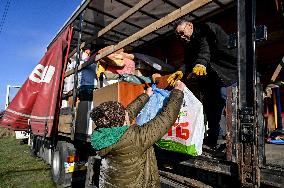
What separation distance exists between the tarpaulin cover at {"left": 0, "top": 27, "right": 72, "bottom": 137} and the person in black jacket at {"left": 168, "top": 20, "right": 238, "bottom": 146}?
108 inches

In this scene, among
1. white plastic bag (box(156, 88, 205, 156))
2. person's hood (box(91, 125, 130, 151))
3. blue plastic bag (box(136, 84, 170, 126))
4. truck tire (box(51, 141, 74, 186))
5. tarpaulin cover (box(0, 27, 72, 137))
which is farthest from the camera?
truck tire (box(51, 141, 74, 186))

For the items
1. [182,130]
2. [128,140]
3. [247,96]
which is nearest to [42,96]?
[128,140]

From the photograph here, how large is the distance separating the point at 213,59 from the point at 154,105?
1.26 metres

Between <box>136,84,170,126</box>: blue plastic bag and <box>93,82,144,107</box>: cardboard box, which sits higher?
<box>93,82,144,107</box>: cardboard box

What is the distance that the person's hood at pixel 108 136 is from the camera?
2.26 meters

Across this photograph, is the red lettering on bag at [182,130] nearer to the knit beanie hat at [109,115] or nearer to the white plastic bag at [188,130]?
the white plastic bag at [188,130]

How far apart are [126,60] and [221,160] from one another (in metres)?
3.35

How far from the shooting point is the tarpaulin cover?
5145 mm

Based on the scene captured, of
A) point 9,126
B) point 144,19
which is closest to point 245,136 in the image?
point 144,19

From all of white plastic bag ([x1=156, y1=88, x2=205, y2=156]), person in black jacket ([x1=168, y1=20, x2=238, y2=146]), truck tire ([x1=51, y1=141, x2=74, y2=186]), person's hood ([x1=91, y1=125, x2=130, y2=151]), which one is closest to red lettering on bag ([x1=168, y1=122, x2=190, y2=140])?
white plastic bag ([x1=156, y1=88, x2=205, y2=156])

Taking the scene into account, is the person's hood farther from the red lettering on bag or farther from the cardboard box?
the cardboard box

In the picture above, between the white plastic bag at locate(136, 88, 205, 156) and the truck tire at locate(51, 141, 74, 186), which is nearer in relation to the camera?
the white plastic bag at locate(136, 88, 205, 156)

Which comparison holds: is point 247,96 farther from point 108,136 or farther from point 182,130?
point 108,136

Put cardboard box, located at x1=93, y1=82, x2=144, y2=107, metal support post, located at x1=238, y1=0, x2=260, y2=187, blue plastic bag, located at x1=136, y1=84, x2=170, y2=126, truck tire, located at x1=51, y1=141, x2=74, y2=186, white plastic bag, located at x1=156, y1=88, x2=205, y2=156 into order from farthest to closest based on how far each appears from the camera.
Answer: truck tire, located at x1=51, y1=141, x2=74, y2=186 → cardboard box, located at x1=93, y1=82, x2=144, y2=107 → blue plastic bag, located at x1=136, y1=84, x2=170, y2=126 → white plastic bag, located at x1=156, y1=88, x2=205, y2=156 → metal support post, located at x1=238, y1=0, x2=260, y2=187
